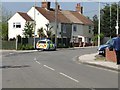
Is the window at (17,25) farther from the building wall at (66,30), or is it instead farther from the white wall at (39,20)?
the building wall at (66,30)

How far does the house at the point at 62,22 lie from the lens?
83188 mm

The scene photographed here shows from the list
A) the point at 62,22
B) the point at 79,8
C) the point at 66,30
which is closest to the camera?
the point at 62,22

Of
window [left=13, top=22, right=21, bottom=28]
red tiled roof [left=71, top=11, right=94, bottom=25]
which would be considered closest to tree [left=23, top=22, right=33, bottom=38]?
window [left=13, top=22, right=21, bottom=28]

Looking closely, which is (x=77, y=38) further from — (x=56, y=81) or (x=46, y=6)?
(x=56, y=81)

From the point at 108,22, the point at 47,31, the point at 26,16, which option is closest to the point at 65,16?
→ the point at 108,22

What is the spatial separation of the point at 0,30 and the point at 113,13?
24.3 metres

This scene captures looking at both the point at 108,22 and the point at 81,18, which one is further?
the point at 81,18

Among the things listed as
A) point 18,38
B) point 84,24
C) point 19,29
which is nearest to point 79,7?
point 84,24

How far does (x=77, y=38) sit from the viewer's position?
299ft

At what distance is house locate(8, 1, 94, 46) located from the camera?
8319 cm

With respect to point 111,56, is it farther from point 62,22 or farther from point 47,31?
point 62,22

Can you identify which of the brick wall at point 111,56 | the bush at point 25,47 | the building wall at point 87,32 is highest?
the building wall at point 87,32

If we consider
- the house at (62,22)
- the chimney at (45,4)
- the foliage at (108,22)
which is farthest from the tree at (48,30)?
the foliage at (108,22)

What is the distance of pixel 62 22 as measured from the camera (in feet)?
282
